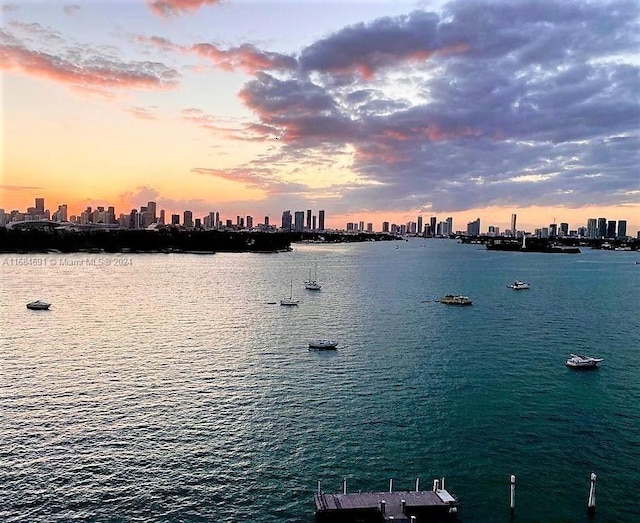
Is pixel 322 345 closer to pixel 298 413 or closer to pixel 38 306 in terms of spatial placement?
pixel 298 413

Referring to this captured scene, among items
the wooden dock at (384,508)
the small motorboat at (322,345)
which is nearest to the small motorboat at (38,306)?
the small motorboat at (322,345)

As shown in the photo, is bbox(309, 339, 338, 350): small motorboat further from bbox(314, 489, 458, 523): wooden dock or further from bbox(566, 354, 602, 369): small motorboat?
bbox(314, 489, 458, 523): wooden dock

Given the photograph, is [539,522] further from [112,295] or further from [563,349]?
[112,295]

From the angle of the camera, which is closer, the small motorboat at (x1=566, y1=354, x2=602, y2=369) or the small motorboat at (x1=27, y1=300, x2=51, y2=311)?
A: the small motorboat at (x1=566, y1=354, x2=602, y2=369)

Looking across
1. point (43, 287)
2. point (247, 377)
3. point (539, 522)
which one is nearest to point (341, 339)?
point (247, 377)

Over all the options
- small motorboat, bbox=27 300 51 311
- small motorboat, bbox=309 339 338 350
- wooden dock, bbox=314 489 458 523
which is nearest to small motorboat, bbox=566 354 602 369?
small motorboat, bbox=309 339 338 350

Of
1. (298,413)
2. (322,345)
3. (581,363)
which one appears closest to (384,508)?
(298,413)
